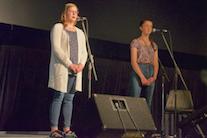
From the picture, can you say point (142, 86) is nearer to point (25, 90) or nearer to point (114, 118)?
point (114, 118)

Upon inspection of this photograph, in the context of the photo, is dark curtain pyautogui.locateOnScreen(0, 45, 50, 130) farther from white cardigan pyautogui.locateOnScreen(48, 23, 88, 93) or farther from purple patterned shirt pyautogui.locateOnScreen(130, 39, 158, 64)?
purple patterned shirt pyautogui.locateOnScreen(130, 39, 158, 64)

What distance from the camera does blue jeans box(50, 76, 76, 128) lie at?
2.24 m

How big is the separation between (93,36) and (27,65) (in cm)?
99

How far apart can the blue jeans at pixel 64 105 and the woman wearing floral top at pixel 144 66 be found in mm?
679

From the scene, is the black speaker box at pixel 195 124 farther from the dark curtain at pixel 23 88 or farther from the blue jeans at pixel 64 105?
the dark curtain at pixel 23 88

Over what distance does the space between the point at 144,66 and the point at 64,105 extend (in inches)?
38.6

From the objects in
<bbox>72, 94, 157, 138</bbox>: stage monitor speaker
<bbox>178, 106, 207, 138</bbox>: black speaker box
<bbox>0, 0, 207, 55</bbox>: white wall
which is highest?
<bbox>0, 0, 207, 55</bbox>: white wall

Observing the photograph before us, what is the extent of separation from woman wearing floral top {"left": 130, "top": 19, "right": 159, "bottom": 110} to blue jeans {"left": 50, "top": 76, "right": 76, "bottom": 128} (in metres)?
0.68

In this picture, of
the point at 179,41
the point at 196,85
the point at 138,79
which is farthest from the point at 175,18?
the point at 138,79

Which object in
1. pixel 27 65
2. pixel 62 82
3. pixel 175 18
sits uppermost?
pixel 175 18

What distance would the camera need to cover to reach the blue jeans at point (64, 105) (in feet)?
7.34

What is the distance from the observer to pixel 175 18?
4.18 meters

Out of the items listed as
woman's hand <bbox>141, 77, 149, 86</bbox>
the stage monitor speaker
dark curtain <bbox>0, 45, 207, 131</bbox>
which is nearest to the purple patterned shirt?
woman's hand <bbox>141, 77, 149, 86</bbox>

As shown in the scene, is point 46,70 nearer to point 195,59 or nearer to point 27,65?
point 27,65
